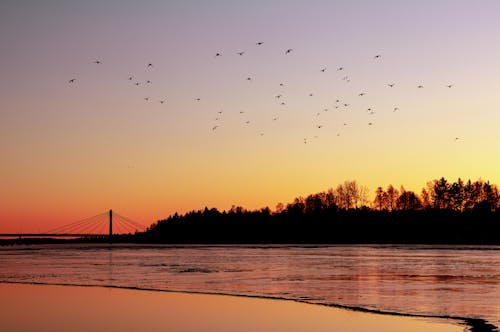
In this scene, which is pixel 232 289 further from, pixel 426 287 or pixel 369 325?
pixel 369 325

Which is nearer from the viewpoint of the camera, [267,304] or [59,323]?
[59,323]

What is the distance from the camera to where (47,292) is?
38625 millimetres

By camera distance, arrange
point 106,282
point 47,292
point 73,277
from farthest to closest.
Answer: point 73,277 → point 106,282 → point 47,292

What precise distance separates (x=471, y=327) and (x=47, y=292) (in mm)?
22194

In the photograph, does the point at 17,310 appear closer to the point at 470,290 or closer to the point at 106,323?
the point at 106,323

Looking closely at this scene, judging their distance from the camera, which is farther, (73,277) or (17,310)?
(73,277)

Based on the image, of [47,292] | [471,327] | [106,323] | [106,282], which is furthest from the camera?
[106,282]

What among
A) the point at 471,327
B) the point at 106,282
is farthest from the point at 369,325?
the point at 106,282

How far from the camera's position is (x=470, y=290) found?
38.8 m

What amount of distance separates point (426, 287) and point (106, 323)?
65.7 feet

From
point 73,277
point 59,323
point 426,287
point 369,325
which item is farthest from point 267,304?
point 73,277

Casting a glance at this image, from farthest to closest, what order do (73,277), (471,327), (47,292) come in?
(73,277) → (47,292) → (471,327)

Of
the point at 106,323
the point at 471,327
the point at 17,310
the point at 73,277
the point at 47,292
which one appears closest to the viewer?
the point at 471,327

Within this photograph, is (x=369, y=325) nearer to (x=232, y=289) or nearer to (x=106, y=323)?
→ (x=106, y=323)
